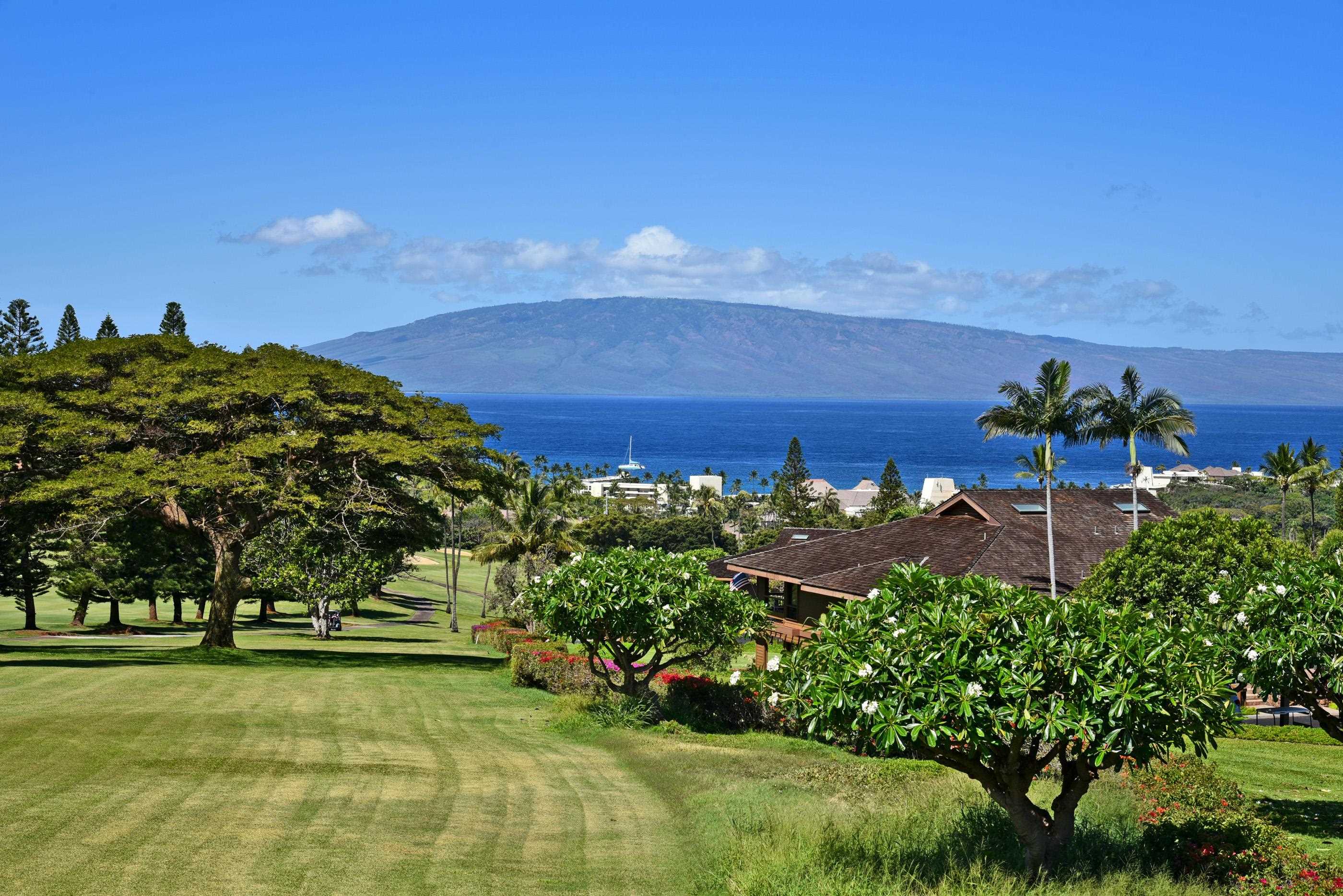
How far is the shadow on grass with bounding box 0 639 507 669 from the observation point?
107ft

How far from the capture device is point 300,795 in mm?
15297

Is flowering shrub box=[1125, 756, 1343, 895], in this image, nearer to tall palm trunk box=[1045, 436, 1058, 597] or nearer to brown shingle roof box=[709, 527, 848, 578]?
tall palm trunk box=[1045, 436, 1058, 597]

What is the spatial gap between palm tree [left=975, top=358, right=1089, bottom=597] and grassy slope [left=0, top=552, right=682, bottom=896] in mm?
23830

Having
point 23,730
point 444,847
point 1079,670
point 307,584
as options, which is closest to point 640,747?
point 444,847

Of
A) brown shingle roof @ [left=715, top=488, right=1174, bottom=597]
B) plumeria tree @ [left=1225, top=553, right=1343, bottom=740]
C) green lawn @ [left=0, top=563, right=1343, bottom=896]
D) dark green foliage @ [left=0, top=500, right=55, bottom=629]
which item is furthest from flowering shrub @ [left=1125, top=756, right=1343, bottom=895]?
dark green foliage @ [left=0, top=500, right=55, bottom=629]

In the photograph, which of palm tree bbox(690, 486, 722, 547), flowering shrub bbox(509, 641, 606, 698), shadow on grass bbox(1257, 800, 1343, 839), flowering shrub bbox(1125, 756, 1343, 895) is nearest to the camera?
flowering shrub bbox(1125, 756, 1343, 895)

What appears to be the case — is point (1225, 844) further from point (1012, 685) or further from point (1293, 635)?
point (1012, 685)

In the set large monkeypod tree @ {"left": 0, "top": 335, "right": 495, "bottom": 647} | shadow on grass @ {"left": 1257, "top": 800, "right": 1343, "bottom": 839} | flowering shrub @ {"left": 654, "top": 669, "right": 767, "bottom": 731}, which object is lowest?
flowering shrub @ {"left": 654, "top": 669, "right": 767, "bottom": 731}

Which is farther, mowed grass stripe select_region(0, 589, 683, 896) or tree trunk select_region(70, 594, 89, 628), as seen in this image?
tree trunk select_region(70, 594, 89, 628)

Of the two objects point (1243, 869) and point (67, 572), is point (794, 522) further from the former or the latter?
point (1243, 869)

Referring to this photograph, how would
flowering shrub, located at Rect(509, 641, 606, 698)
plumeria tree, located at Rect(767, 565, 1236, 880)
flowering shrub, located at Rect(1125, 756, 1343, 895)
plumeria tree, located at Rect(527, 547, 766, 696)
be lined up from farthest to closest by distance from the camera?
1. flowering shrub, located at Rect(509, 641, 606, 698)
2. plumeria tree, located at Rect(527, 547, 766, 696)
3. flowering shrub, located at Rect(1125, 756, 1343, 895)
4. plumeria tree, located at Rect(767, 565, 1236, 880)

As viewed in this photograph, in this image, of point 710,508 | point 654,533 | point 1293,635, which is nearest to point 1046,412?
point 1293,635

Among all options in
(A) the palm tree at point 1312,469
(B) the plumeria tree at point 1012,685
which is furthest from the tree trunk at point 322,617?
(A) the palm tree at point 1312,469

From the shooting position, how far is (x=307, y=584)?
53.5 metres
